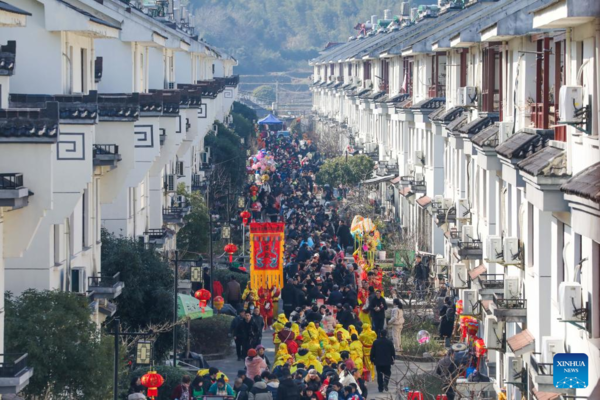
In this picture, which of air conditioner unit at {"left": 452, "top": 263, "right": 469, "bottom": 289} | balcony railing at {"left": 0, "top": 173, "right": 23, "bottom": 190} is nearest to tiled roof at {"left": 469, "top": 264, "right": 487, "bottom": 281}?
air conditioner unit at {"left": 452, "top": 263, "right": 469, "bottom": 289}

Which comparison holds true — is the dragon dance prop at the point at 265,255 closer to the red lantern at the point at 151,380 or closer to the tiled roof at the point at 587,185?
the red lantern at the point at 151,380

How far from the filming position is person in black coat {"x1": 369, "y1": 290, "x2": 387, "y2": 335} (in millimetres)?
30953

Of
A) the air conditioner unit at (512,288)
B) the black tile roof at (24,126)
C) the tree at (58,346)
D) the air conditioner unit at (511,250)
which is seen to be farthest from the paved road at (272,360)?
the black tile roof at (24,126)

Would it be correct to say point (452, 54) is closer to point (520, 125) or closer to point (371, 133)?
point (520, 125)

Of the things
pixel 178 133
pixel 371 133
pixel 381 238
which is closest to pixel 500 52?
pixel 178 133

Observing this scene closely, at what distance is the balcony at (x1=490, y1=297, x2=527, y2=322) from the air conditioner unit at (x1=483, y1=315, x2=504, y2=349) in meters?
1.80

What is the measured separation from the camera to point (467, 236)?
31031 mm

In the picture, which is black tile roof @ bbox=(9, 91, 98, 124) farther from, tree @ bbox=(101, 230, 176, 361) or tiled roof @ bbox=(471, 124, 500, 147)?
tiled roof @ bbox=(471, 124, 500, 147)

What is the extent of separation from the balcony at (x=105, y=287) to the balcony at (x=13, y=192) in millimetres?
7401

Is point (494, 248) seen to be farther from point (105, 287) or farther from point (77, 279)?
point (77, 279)

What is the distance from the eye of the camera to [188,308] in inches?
1123

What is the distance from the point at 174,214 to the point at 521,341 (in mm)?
18526

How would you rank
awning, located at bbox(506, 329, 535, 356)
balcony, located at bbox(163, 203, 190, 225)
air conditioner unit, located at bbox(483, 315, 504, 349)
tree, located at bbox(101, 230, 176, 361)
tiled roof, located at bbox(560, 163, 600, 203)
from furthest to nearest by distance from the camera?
balcony, located at bbox(163, 203, 190, 225)
tree, located at bbox(101, 230, 176, 361)
air conditioner unit, located at bbox(483, 315, 504, 349)
awning, located at bbox(506, 329, 535, 356)
tiled roof, located at bbox(560, 163, 600, 203)

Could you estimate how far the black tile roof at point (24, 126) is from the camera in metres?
18.2
